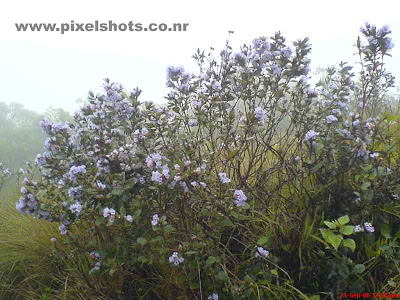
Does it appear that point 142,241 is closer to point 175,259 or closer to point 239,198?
point 175,259

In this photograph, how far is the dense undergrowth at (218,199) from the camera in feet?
5.50

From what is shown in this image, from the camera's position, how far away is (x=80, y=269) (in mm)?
2049

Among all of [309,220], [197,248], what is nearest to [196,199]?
[197,248]

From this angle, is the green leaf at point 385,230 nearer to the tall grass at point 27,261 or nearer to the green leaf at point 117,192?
the green leaf at point 117,192

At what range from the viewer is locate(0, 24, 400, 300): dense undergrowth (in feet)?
5.50

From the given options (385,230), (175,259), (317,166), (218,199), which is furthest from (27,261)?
(385,230)

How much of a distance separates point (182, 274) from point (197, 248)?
328 millimetres

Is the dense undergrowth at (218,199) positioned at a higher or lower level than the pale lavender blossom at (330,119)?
lower

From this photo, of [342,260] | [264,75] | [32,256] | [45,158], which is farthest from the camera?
[32,256]

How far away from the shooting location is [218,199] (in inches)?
68.7

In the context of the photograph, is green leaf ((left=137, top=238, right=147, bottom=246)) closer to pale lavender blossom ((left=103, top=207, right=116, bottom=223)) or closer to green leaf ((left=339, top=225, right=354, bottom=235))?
pale lavender blossom ((left=103, top=207, right=116, bottom=223))

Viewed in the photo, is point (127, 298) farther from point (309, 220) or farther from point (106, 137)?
point (309, 220)
